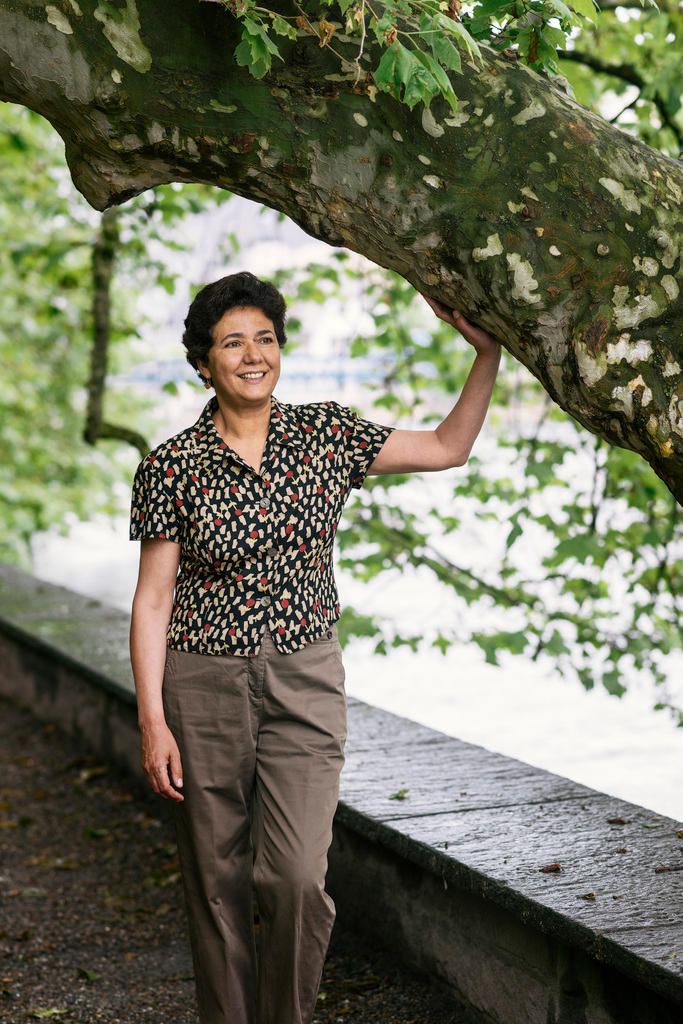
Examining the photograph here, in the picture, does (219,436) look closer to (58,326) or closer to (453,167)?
(453,167)

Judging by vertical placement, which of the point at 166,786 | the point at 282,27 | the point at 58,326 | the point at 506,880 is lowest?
the point at 506,880

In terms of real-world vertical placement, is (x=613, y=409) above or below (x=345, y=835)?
above

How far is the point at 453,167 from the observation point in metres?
2.44

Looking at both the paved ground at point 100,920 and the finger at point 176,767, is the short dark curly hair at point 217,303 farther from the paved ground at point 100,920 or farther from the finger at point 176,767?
the paved ground at point 100,920

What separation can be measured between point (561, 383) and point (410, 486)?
4.40m

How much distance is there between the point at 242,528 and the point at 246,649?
31 cm

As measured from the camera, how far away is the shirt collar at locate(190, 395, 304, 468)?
3.12 m

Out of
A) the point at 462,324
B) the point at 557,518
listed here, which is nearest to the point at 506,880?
the point at 462,324

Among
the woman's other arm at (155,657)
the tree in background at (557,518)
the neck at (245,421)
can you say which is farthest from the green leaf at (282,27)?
the tree in background at (557,518)

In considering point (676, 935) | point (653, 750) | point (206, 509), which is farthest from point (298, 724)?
point (653, 750)

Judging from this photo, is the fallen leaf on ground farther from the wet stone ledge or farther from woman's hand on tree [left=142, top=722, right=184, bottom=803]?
woman's hand on tree [left=142, top=722, right=184, bottom=803]

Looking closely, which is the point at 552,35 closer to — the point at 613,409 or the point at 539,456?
the point at 613,409

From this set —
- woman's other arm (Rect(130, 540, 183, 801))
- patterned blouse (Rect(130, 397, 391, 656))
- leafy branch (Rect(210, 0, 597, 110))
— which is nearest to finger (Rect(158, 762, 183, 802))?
woman's other arm (Rect(130, 540, 183, 801))

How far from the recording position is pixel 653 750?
768cm
